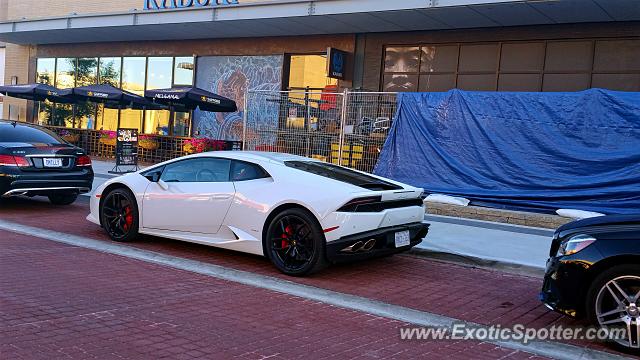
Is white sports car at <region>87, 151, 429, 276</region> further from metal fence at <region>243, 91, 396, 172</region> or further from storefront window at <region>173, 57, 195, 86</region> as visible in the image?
storefront window at <region>173, 57, 195, 86</region>

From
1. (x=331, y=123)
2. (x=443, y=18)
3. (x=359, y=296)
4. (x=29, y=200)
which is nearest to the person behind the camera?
(x=359, y=296)

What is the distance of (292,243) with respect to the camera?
21.8 feet

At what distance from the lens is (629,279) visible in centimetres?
454

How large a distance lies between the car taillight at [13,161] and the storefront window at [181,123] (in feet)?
37.8

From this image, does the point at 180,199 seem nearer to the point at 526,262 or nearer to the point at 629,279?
the point at 526,262

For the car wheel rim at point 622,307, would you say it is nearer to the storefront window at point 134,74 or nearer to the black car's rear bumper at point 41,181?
the black car's rear bumper at point 41,181

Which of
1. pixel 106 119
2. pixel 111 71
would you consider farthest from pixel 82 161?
pixel 106 119

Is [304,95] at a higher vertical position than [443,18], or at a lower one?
lower

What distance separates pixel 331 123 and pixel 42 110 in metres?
17.8

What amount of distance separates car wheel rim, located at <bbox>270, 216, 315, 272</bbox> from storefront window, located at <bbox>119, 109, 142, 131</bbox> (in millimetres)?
17363

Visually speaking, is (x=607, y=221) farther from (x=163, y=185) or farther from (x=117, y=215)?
(x=117, y=215)

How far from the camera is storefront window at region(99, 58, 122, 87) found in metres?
23.0

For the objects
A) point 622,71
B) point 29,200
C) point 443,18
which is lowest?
point 29,200

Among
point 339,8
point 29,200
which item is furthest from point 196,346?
point 339,8
